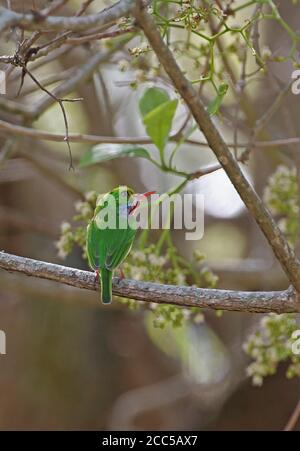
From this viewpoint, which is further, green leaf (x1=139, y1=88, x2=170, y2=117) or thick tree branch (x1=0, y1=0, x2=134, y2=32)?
green leaf (x1=139, y1=88, x2=170, y2=117)

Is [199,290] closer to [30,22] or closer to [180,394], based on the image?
[30,22]

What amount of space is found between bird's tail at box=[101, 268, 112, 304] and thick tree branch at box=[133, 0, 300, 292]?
24.2 inches

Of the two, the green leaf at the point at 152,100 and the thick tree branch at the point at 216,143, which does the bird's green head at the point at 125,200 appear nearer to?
the green leaf at the point at 152,100

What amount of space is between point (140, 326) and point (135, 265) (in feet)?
8.54

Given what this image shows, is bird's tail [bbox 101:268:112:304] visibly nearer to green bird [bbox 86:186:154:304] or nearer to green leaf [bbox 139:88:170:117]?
green bird [bbox 86:186:154:304]

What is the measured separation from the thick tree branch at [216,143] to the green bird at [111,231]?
0.67 meters

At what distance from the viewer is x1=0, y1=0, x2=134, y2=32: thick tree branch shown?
1.42 meters

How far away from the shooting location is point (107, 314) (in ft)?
16.9

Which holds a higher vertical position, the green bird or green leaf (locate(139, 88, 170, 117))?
green leaf (locate(139, 88, 170, 117))

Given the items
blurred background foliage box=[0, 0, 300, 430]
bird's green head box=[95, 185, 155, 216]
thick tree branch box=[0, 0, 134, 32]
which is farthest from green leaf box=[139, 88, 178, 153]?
blurred background foliage box=[0, 0, 300, 430]

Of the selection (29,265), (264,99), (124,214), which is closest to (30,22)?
(29,265)

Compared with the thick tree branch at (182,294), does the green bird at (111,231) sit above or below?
above

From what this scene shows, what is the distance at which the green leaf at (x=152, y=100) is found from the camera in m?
2.71

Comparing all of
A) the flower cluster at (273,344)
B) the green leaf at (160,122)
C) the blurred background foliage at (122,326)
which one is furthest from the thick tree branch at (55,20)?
the blurred background foliage at (122,326)
